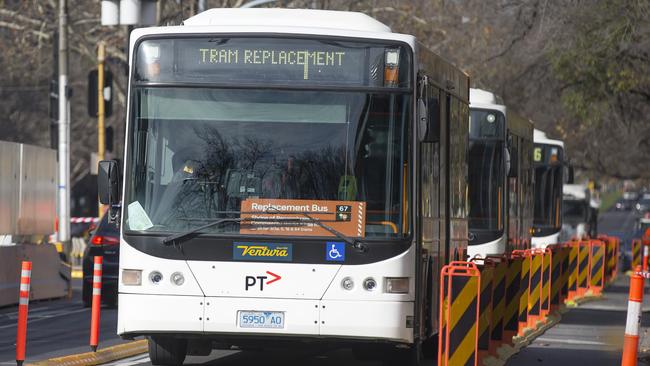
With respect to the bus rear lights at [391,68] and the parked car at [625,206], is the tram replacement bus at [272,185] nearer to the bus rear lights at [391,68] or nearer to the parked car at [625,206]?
the bus rear lights at [391,68]

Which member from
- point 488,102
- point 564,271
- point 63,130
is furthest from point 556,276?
point 63,130

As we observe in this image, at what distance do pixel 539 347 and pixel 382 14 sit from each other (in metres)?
24.8

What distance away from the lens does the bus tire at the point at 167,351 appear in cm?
1340

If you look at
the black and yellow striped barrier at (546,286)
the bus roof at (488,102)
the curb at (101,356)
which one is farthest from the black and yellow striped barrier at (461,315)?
the bus roof at (488,102)

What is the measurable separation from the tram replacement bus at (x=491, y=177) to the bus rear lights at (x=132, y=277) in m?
9.23

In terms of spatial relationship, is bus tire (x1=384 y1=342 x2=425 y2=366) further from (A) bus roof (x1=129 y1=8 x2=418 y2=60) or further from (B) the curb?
(B) the curb

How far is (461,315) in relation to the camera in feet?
41.7

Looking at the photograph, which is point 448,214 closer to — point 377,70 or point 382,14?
point 377,70

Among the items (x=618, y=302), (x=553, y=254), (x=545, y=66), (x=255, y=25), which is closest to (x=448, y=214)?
(x=255, y=25)

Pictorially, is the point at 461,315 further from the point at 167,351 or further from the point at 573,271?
the point at 573,271

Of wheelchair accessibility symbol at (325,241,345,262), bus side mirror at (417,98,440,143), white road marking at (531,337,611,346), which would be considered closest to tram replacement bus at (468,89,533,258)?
white road marking at (531,337,611,346)

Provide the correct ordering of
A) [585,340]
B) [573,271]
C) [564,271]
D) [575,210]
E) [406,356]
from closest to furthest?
1. [406,356]
2. [585,340]
3. [564,271]
4. [573,271]
5. [575,210]

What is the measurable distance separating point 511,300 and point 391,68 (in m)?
5.44

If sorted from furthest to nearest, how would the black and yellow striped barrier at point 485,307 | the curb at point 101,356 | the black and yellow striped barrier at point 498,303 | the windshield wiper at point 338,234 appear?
the black and yellow striped barrier at point 498,303 < the black and yellow striped barrier at point 485,307 < the curb at point 101,356 < the windshield wiper at point 338,234
